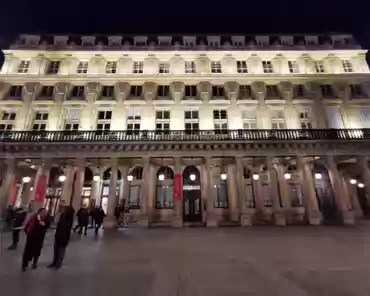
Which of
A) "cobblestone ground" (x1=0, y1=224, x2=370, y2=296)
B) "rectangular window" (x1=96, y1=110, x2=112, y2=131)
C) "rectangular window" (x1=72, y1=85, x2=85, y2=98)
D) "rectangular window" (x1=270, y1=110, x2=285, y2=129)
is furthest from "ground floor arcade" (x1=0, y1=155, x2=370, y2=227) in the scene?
"cobblestone ground" (x1=0, y1=224, x2=370, y2=296)

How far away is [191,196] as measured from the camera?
2319 cm

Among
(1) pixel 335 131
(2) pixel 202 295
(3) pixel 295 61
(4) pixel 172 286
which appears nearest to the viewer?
(2) pixel 202 295

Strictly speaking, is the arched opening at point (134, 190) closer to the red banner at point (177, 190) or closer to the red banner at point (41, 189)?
the red banner at point (177, 190)

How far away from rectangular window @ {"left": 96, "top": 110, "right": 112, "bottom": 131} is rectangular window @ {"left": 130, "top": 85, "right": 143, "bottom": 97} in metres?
3.14

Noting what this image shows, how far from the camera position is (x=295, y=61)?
26844 millimetres

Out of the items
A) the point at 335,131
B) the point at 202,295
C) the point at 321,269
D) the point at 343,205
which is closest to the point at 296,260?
the point at 321,269

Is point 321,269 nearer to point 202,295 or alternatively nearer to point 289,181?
point 202,295

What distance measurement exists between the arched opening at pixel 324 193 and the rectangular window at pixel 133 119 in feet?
57.9

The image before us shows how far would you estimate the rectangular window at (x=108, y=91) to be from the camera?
2445 cm

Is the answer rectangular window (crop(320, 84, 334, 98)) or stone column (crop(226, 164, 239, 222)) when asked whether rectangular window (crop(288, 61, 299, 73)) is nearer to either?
rectangular window (crop(320, 84, 334, 98))

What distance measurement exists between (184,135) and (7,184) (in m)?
14.9

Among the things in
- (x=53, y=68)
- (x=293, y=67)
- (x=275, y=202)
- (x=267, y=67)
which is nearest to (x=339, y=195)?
(x=275, y=202)

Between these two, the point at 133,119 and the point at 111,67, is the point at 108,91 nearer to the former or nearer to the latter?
the point at 111,67

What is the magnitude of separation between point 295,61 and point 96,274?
2854 centimetres
